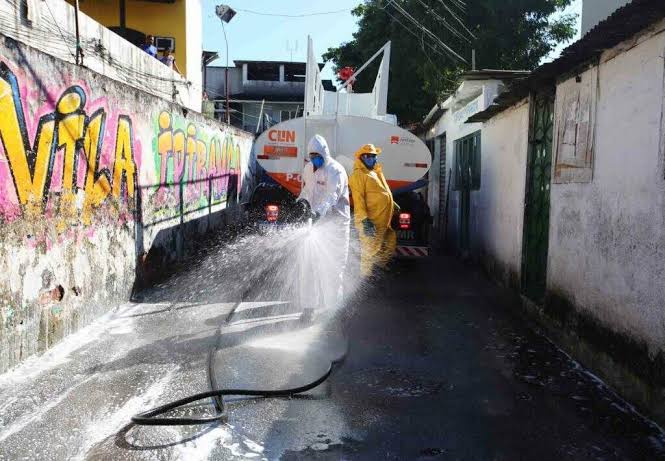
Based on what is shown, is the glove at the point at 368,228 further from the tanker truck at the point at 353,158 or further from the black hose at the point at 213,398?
the black hose at the point at 213,398

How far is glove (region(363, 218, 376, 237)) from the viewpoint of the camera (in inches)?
321

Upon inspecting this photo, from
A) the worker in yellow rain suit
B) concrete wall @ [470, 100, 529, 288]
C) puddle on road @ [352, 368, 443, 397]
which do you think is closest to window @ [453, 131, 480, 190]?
concrete wall @ [470, 100, 529, 288]

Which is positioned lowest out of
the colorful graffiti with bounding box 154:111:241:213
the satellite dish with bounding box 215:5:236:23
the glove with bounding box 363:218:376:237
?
the glove with bounding box 363:218:376:237

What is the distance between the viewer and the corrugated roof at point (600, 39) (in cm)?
391

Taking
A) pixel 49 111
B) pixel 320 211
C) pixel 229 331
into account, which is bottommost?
pixel 229 331

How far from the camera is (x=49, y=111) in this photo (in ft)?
17.0

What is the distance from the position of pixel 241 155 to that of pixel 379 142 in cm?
582

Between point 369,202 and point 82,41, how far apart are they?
5.41 m

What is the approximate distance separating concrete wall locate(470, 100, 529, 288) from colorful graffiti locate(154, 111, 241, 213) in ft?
15.9

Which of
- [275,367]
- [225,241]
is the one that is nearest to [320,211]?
[275,367]

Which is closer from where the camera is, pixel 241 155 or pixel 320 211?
pixel 320 211

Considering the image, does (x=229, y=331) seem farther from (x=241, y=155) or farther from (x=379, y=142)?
(x=241, y=155)

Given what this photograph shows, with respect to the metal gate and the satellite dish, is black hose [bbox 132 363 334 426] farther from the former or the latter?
the satellite dish

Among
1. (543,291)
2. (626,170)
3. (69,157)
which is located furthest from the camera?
(543,291)
